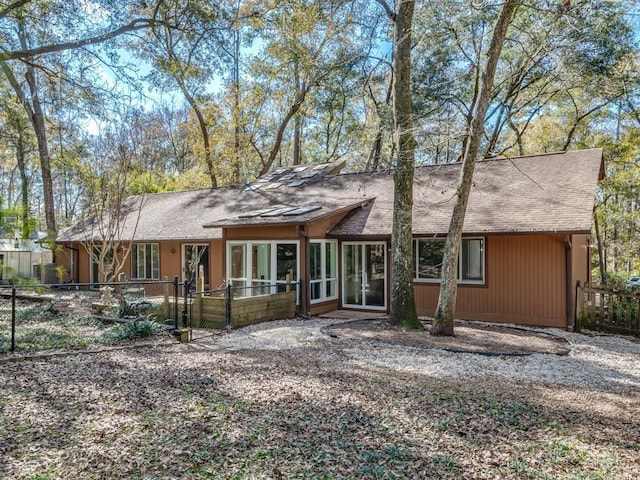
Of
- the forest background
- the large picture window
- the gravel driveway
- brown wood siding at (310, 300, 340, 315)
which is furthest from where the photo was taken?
brown wood siding at (310, 300, 340, 315)

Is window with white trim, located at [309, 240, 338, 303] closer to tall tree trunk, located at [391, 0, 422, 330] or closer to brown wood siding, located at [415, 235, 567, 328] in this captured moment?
tall tree trunk, located at [391, 0, 422, 330]

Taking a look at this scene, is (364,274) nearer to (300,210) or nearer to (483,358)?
(300,210)

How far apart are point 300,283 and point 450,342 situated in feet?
14.8

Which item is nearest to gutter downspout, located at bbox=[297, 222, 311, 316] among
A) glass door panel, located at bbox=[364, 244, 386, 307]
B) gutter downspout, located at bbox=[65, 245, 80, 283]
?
glass door panel, located at bbox=[364, 244, 386, 307]

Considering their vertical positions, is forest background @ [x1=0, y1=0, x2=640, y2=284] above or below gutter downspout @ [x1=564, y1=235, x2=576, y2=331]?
above

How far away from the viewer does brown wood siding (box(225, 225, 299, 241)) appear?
11953mm

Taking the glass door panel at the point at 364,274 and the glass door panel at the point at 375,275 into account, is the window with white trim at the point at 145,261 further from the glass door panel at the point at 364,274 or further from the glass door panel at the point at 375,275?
the glass door panel at the point at 375,275

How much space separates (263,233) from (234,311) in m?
3.02

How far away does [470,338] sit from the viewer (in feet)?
29.1

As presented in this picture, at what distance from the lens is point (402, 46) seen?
31.7ft

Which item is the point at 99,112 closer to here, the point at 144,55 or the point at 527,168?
the point at 144,55

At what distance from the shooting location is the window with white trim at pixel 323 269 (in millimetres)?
12219

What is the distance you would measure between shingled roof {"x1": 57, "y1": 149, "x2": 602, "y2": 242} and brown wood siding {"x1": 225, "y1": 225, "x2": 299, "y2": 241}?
278 millimetres

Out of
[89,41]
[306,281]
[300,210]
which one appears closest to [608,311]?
→ [306,281]
